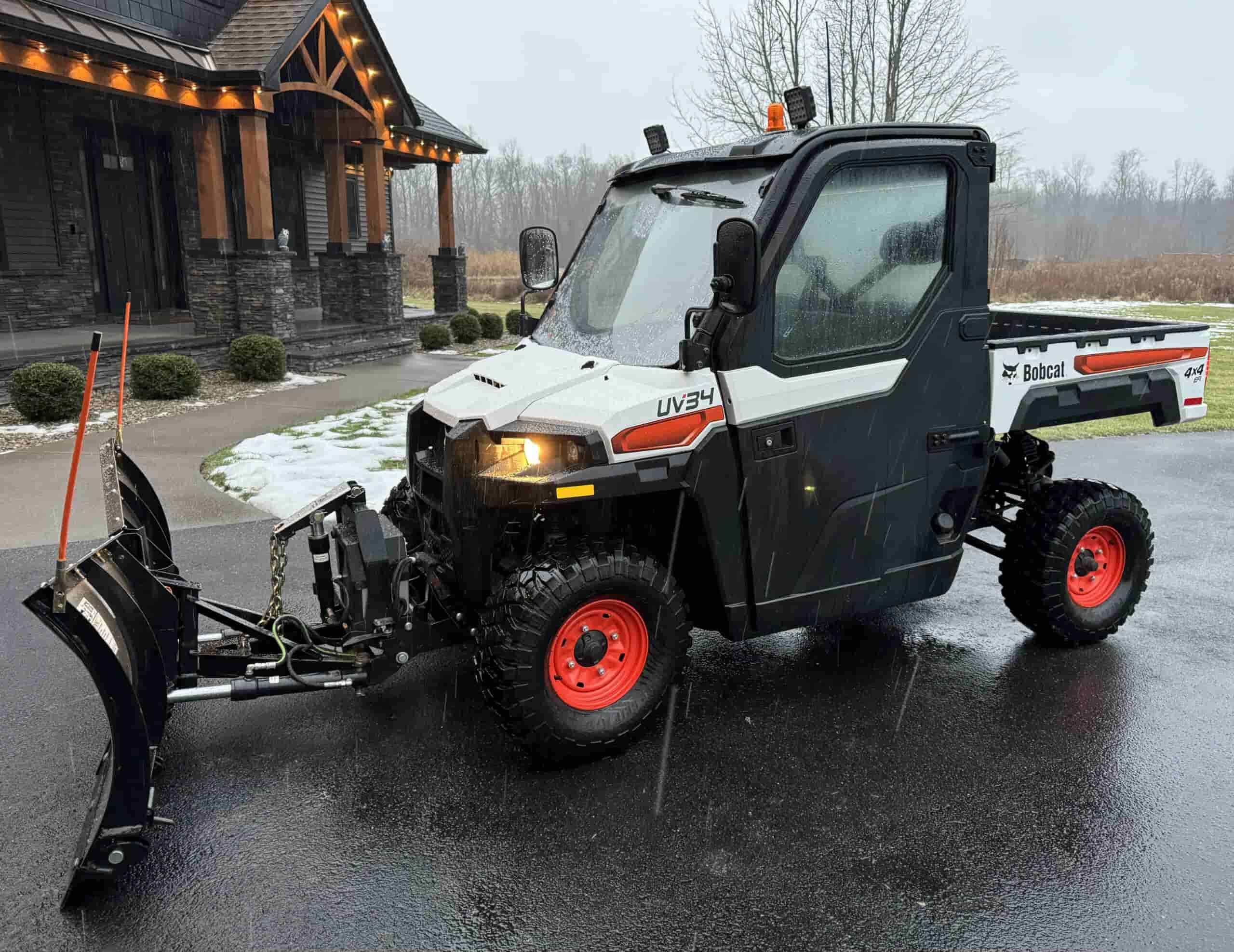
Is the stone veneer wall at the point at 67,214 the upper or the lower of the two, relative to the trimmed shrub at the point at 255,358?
upper

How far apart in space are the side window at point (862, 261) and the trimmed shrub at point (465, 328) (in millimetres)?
17674

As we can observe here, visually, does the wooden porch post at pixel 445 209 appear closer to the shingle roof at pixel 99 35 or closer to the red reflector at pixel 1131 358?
the shingle roof at pixel 99 35

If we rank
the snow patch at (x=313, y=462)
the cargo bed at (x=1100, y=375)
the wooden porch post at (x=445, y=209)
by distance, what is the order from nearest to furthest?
the cargo bed at (x=1100, y=375), the snow patch at (x=313, y=462), the wooden porch post at (x=445, y=209)

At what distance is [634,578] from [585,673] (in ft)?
1.61

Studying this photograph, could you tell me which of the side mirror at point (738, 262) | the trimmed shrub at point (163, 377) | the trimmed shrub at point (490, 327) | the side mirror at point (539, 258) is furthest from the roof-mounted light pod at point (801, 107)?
the trimmed shrub at point (490, 327)

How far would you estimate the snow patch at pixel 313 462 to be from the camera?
8211mm

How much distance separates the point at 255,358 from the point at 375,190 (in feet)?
20.2

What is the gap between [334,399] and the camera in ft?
43.7

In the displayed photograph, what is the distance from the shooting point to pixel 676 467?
3.71 metres

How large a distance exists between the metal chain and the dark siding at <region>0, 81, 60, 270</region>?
14276 millimetres

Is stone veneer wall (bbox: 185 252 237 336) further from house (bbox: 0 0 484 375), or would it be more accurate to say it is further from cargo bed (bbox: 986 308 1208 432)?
cargo bed (bbox: 986 308 1208 432)

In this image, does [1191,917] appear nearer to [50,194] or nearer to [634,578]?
[634,578]

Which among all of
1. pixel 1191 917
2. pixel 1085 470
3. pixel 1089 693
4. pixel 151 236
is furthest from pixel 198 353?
pixel 1191 917

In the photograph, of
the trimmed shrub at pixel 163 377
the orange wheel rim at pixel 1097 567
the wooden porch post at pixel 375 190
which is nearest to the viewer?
the orange wheel rim at pixel 1097 567
